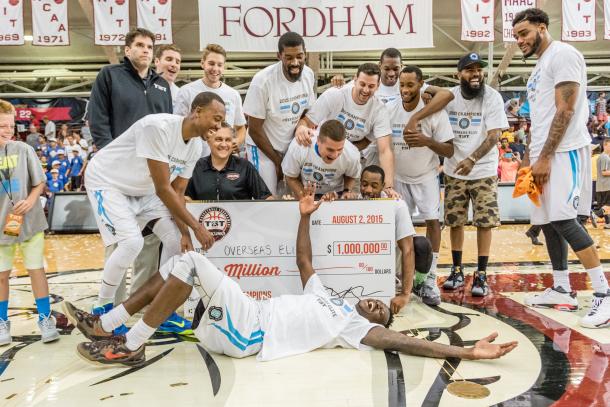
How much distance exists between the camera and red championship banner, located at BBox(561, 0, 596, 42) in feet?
27.8

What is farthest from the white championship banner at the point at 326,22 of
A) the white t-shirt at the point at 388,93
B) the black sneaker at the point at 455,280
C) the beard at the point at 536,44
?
the black sneaker at the point at 455,280

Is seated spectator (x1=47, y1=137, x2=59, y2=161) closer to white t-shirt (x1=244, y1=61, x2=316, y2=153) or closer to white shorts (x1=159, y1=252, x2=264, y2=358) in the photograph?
white t-shirt (x1=244, y1=61, x2=316, y2=153)

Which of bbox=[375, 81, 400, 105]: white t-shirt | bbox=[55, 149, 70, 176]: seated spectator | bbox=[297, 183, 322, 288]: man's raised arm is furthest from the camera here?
bbox=[55, 149, 70, 176]: seated spectator

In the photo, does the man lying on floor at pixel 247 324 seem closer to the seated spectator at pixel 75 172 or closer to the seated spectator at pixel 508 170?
the seated spectator at pixel 508 170

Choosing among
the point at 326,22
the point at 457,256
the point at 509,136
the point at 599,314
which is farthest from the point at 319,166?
the point at 509,136

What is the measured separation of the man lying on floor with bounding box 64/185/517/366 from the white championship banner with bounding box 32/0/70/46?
716 centimetres

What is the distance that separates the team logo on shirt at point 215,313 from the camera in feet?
8.05

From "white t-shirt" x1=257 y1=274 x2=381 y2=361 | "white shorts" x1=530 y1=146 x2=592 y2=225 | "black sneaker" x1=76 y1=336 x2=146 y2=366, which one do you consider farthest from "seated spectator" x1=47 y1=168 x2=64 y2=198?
"white shorts" x1=530 y1=146 x2=592 y2=225

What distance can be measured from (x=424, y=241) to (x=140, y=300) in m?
1.99

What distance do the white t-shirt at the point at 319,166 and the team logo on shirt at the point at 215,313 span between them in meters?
1.51

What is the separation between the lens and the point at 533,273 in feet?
15.5

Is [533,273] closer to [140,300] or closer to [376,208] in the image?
[376,208]

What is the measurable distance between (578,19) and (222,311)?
8649 mm

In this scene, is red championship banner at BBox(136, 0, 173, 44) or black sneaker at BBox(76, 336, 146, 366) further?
red championship banner at BBox(136, 0, 173, 44)
